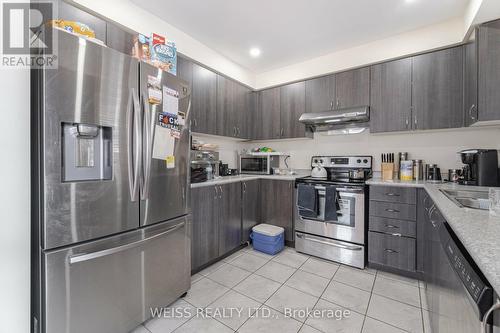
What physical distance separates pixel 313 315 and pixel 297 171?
2173 mm

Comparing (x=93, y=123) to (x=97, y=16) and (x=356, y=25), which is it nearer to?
(x=97, y=16)

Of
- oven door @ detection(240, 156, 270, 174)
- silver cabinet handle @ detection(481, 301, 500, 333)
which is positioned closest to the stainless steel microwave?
oven door @ detection(240, 156, 270, 174)

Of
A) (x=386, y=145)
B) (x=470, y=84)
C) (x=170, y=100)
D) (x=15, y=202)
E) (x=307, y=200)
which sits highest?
(x=470, y=84)

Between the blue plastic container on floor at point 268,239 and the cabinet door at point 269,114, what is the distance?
1.44m

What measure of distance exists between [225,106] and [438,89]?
252 centimetres

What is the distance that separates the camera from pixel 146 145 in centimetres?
A: 152

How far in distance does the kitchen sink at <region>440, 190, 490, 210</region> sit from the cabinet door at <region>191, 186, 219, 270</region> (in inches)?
79.0

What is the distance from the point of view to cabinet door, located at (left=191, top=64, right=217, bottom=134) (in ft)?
8.68

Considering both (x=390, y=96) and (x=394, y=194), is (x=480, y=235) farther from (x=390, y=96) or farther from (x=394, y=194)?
(x=390, y=96)

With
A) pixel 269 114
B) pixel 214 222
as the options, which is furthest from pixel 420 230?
pixel 269 114

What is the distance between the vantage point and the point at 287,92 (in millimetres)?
3396

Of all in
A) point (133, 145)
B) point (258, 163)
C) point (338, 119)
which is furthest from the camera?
point (258, 163)

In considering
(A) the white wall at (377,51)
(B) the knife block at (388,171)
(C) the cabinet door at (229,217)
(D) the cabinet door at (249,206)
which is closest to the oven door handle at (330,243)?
Result: (D) the cabinet door at (249,206)

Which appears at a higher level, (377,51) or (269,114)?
(377,51)
